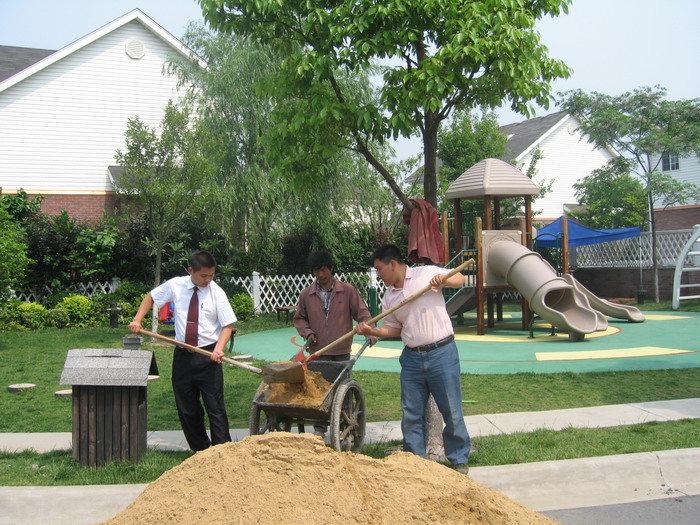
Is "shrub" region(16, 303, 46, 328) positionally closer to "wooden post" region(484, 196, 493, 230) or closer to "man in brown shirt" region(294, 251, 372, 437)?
"wooden post" region(484, 196, 493, 230)

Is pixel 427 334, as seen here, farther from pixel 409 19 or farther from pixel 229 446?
pixel 409 19

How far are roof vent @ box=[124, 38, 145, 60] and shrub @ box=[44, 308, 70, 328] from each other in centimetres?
1055

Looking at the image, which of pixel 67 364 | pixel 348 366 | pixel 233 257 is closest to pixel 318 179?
pixel 348 366

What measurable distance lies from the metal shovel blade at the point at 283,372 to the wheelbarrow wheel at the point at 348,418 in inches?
13.7

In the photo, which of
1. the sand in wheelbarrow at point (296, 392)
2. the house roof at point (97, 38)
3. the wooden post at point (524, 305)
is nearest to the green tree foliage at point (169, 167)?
the house roof at point (97, 38)

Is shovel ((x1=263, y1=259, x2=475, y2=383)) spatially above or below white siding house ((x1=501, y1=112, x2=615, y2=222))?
below

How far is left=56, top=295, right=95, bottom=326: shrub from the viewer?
1656 cm

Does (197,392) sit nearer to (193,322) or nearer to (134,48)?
(193,322)

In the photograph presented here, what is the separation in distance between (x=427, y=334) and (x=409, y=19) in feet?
10.3

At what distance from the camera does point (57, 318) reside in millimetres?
16156

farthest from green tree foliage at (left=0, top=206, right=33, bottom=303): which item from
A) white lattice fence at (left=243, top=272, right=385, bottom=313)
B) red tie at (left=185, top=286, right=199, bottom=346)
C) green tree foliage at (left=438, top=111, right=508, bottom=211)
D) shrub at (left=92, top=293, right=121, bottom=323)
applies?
green tree foliage at (left=438, top=111, right=508, bottom=211)

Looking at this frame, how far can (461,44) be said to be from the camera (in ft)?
21.7

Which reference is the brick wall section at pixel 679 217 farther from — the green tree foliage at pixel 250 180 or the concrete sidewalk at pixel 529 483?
the concrete sidewalk at pixel 529 483

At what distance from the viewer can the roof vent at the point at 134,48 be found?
23.2 m
